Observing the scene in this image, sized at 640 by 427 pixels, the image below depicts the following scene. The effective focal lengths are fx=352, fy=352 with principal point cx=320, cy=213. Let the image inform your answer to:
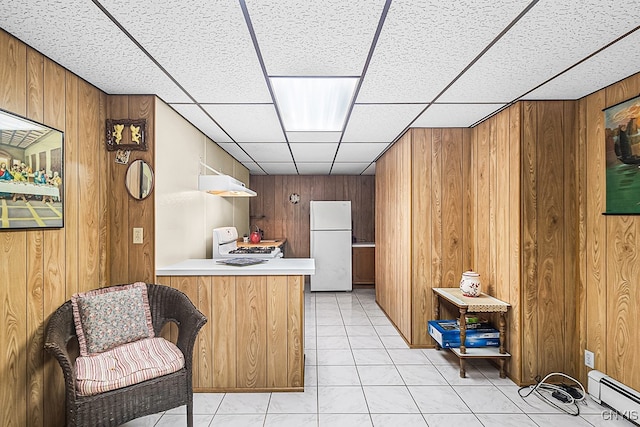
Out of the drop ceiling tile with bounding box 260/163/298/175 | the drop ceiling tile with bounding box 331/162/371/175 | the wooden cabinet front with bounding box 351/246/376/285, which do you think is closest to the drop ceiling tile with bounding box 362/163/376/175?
the drop ceiling tile with bounding box 331/162/371/175

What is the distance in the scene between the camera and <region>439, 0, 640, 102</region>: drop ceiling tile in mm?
1593

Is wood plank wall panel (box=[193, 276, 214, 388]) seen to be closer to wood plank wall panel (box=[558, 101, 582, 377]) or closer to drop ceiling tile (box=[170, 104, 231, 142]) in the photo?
drop ceiling tile (box=[170, 104, 231, 142])

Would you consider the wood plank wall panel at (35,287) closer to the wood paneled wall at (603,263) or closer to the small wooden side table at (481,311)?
the small wooden side table at (481,311)

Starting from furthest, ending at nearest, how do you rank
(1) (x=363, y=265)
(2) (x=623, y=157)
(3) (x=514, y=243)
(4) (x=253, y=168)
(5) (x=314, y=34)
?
(1) (x=363, y=265)
(4) (x=253, y=168)
(3) (x=514, y=243)
(2) (x=623, y=157)
(5) (x=314, y=34)

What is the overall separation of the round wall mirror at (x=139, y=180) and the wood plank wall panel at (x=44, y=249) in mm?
211

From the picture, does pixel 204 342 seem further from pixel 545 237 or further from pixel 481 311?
pixel 545 237

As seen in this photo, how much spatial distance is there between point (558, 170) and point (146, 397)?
11.2ft

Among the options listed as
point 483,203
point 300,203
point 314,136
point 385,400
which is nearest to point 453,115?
point 483,203

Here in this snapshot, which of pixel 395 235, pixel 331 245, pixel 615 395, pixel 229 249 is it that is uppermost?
pixel 395 235

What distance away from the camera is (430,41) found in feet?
6.11

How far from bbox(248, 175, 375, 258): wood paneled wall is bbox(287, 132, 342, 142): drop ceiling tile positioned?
3416 millimetres

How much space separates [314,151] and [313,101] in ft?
5.80

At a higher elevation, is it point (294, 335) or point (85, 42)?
point (85, 42)

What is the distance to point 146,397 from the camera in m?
2.05
